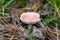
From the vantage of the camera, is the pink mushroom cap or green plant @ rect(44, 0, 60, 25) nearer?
the pink mushroom cap

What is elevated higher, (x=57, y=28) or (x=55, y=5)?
(x=55, y=5)

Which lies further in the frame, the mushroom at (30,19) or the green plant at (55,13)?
the green plant at (55,13)

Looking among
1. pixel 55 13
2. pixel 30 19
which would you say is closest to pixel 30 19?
pixel 30 19

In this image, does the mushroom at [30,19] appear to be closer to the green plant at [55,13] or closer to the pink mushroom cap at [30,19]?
the pink mushroom cap at [30,19]

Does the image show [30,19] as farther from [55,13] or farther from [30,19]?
[55,13]

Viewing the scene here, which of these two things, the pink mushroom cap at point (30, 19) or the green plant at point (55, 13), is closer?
the pink mushroom cap at point (30, 19)

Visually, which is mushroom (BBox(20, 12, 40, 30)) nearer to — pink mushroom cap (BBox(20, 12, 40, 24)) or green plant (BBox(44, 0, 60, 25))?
pink mushroom cap (BBox(20, 12, 40, 24))

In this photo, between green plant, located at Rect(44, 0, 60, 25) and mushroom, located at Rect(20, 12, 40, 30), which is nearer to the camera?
mushroom, located at Rect(20, 12, 40, 30)

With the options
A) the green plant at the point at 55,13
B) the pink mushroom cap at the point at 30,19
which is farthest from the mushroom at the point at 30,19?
the green plant at the point at 55,13

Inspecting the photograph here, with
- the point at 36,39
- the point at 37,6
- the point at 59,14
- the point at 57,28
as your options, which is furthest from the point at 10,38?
the point at 37,6

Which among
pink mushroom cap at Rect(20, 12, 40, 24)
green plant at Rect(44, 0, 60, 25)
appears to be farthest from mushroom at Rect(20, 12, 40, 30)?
green plant at Rect(44, 0, 60, 25)

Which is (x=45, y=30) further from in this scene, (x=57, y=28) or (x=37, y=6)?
(x=37, y=6)
